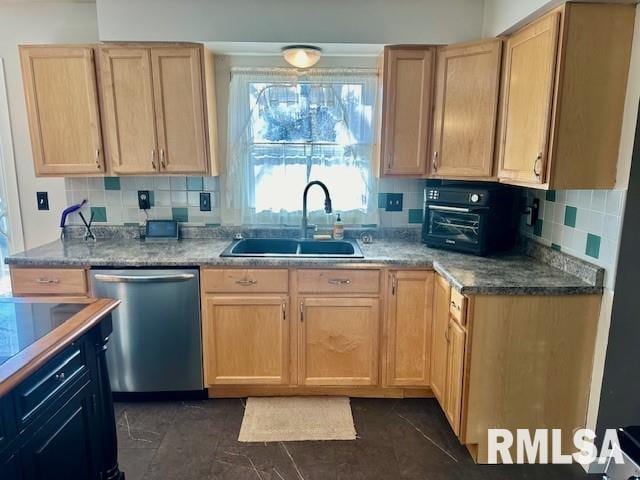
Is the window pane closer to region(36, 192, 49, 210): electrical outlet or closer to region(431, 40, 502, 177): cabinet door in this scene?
region(431, 40, 502, 177): cabinet door

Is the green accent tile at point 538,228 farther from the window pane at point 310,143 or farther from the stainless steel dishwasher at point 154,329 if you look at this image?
the stainless steel dishwasher at point 154,329

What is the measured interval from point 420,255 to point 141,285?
162cm

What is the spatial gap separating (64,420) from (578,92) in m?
2.31

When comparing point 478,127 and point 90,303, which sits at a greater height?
point 478,127

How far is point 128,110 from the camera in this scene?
2588mm

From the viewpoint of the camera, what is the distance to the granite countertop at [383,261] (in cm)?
198

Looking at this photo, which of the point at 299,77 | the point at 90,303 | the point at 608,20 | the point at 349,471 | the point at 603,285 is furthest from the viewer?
the point at 299,77

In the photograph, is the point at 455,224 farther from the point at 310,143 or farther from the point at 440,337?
the point at 310,143

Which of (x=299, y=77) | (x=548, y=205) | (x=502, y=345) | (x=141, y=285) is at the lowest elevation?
(x=502, y=345)

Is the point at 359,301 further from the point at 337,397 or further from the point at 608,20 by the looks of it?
the point at 608,20

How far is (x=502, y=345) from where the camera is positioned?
2018 mm

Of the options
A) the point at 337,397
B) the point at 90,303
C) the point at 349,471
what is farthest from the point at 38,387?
the point at 337,397

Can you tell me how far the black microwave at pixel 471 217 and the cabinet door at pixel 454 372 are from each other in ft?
1.87

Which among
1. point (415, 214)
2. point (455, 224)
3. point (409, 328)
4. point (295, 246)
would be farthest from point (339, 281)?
point (415, 214)
